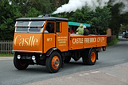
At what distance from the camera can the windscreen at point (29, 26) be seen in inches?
405

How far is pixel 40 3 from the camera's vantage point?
34.1 meters

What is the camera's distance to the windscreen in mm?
10282

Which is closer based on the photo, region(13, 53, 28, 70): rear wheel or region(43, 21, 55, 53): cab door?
region(43, 21, 55, 53): cab door

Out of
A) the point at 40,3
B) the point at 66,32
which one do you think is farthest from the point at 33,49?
the point at 40,3

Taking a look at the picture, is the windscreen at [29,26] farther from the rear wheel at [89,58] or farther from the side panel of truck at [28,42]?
the rear wheel at [89,58]

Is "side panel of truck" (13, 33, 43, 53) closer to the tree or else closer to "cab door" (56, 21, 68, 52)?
"cab door" (56, 21, 68, 52)

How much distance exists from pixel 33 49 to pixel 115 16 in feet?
82.6

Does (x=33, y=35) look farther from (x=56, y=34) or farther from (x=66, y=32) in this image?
(x=66, y=32)

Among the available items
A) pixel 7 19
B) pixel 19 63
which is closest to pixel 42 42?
pixel 19 63

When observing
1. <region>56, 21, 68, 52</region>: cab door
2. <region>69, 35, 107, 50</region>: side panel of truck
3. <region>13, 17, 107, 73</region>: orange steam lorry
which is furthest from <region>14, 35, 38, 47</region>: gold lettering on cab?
<region>69, 35, 107, 50</region>: side panel of truck

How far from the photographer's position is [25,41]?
10.2 m

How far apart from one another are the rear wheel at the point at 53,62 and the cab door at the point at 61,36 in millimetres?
470

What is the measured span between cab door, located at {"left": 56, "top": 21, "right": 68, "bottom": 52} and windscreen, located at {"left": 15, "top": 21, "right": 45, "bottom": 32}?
937 millimetres

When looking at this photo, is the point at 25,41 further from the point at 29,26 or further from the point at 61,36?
the point at 61,36
